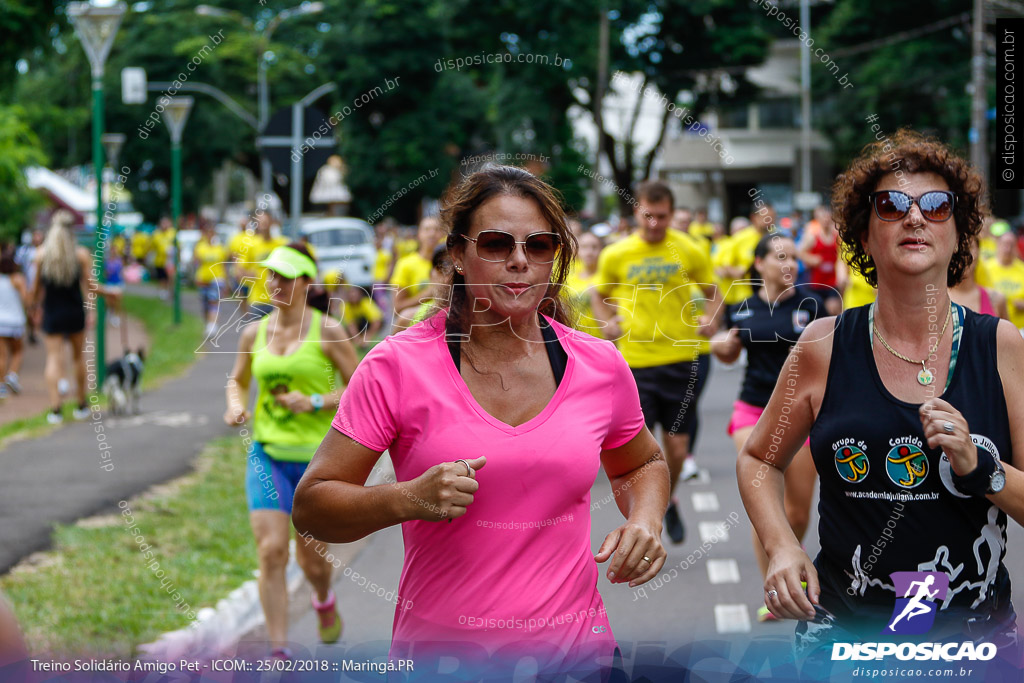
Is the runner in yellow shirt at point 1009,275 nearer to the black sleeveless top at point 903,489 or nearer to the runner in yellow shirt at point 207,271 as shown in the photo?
the black sleeveless top at point 903,489

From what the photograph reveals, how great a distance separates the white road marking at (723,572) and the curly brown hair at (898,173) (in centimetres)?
364

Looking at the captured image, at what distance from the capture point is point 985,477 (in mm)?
2527

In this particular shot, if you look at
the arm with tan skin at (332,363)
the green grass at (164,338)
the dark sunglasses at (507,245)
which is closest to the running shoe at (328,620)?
the arm with tan skin at (332,363)

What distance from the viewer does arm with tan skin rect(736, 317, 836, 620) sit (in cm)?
275

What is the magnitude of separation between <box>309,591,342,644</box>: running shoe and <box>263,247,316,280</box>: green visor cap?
1445 mm

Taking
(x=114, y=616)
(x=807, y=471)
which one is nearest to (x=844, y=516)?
(x=807, y=471)

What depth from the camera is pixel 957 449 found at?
2488 mm

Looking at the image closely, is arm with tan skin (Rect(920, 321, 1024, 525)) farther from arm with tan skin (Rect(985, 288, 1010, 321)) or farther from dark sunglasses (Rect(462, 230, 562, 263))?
arm with tan skin (Rect(985, 288, 1010, 321))

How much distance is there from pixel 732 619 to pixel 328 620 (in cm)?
186

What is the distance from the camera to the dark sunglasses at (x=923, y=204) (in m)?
2.80

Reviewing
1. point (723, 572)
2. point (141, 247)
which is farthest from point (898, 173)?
point (141, 247)

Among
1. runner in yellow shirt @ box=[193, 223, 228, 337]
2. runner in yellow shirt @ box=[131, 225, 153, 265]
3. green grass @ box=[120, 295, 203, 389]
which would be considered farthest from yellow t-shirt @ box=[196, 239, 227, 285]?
runner in yellow shirt @ box=[131, 225, 153, 265]

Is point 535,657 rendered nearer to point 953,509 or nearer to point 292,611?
point 953,509

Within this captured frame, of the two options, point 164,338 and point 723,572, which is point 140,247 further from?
point 723,572
